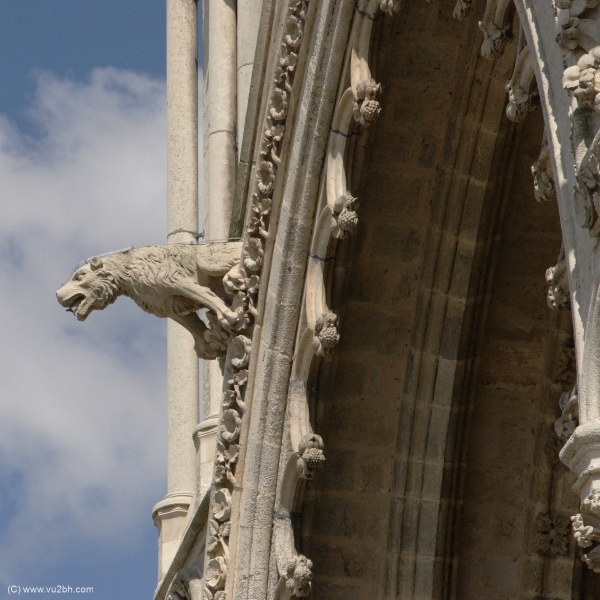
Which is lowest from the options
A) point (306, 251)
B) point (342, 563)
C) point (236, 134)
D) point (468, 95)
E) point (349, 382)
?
point (342, 563)

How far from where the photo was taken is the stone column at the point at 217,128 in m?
11.6

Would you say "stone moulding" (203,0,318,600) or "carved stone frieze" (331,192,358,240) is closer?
"carved stone frieze" (331,192,358,240)

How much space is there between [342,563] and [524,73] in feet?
12.0

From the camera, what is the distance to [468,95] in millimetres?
8391

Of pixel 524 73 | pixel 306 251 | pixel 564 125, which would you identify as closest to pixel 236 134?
pixel 306 251

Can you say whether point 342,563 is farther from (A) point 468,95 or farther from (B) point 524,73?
(B) point 524,73

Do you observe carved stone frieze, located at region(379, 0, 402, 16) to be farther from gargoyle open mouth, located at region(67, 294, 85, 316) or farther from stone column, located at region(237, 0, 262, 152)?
stone column, located at region(237, 0, 262, 152)

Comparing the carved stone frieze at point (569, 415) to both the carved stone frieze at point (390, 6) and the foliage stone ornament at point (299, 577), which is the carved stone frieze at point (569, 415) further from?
the foliage stone ornament at point (299, 577)

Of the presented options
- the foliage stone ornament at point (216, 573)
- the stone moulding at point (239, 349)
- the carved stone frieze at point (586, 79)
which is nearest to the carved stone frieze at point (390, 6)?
the stone moulding at point (239, 349)

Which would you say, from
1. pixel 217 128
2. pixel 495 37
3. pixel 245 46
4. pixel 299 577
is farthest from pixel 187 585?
pixel 495 37

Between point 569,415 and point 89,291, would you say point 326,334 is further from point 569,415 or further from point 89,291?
point 569,415

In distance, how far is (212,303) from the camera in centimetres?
933

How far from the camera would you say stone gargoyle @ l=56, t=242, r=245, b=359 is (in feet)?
30.6

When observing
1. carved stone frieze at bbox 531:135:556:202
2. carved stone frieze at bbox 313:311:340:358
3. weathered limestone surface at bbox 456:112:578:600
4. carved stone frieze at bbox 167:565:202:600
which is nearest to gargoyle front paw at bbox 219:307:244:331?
carved stone frieze at bbox 313:311:340:358
